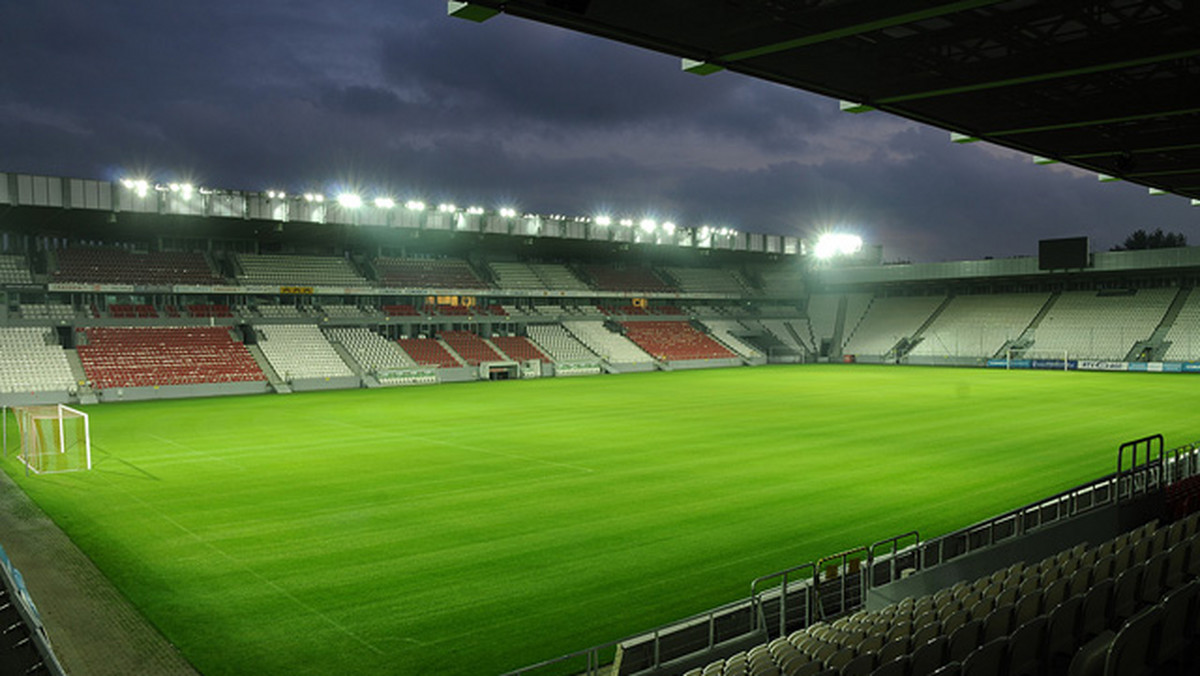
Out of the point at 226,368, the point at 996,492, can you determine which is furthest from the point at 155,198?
the point at 996,492

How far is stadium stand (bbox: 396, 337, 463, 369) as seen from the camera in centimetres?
5430

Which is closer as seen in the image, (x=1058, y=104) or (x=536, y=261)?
(x=1058, y=104)

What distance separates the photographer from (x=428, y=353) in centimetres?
5566

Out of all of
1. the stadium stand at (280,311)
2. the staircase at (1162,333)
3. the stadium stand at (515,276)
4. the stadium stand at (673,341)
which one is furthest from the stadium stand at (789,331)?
the stadium stand at (280,311)

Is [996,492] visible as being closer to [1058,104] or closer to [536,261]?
[1058,104]

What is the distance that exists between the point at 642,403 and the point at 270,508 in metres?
22.5

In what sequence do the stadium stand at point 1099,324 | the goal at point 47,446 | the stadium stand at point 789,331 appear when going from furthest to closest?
the stadium stand at point 789,331
the stadium stand at point 1099,324
the goal at point 47,446

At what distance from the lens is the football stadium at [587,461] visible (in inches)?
277

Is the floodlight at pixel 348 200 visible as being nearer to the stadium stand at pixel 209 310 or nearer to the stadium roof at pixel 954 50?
the stadium stand at pixel 209 310

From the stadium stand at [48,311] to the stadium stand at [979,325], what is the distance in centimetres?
6528

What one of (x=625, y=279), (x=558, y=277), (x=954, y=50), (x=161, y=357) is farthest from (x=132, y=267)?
(x=954, y=50)

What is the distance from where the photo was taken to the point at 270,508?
1702 cm

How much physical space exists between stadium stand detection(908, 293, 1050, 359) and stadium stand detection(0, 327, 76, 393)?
211 ft

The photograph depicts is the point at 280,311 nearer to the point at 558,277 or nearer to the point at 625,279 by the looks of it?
the point at 558,277
